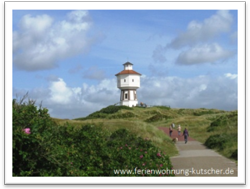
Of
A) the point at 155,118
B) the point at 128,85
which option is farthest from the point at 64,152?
the point at 128,85

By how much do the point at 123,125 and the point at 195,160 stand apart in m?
8.77

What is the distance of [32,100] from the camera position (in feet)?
38.7

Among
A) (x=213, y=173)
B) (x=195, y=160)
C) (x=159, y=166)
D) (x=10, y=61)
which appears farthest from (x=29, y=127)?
(x=195, y=160)

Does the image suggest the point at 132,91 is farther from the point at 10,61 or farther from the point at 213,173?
the point at 10,61

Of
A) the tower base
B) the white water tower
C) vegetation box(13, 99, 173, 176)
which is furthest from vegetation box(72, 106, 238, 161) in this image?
the white water tower

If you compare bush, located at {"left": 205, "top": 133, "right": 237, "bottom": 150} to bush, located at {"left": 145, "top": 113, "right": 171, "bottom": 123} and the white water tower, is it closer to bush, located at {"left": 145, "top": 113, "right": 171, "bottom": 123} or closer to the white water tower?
bush, located at {"left": 145, "top": 113, "right": 171, "bottom": 123}

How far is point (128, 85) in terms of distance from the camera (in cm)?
6562

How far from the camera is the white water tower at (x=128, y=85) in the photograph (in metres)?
65.8

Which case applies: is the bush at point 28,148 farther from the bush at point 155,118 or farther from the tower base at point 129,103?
the tower base at point 129,103

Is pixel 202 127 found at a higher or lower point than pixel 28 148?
lower

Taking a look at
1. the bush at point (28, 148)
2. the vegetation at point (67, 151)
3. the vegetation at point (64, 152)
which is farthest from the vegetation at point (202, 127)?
the bush at point (28, 148)

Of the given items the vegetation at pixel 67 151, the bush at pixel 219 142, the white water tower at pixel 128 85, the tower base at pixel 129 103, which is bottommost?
the bush at pixel 219 142

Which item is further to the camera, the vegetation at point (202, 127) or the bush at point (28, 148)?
the vegetation at point (202, 127)

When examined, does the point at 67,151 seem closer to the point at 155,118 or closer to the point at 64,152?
the point at 64,152
